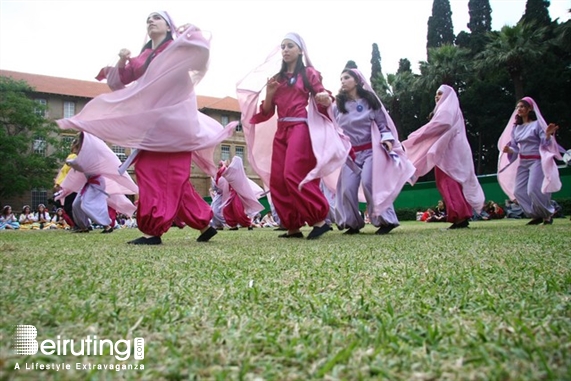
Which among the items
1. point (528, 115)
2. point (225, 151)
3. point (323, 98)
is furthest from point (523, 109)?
point (225, 151)

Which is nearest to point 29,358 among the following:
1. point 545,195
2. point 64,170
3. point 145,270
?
point 145,270

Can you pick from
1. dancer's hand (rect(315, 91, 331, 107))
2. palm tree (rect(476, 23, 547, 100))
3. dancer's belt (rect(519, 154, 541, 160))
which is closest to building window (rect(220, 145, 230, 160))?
palm tree (rect(476, 23, 547, 100))

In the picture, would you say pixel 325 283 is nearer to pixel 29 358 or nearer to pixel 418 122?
pixel 29 358

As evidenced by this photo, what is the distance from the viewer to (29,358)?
106cm

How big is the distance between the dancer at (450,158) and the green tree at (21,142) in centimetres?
3172

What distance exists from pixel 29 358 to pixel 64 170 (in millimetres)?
9986

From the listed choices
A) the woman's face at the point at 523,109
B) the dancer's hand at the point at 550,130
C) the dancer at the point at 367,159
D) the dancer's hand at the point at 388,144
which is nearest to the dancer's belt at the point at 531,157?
the dancer's hand at the point at 550,130

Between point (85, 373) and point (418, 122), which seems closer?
point (85, 373)

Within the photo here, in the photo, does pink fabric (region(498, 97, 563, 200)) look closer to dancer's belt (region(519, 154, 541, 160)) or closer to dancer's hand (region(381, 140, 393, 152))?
dancer's belt (region(519, 154, 541, 160))

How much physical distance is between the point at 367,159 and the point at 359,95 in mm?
899

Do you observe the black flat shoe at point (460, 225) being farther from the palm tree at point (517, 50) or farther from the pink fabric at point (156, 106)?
the palm tree at point (517, 50)

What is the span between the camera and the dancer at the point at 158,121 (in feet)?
13.9

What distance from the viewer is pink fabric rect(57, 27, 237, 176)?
14.0ft

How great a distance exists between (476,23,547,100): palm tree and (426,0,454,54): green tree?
10467mm
